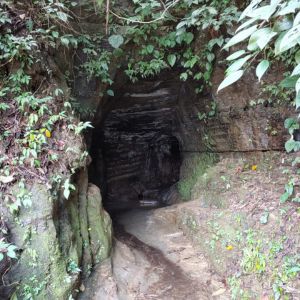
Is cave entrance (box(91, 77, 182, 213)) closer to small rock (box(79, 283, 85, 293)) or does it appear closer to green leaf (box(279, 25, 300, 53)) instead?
small rock (box(79, 283, 85, 293))

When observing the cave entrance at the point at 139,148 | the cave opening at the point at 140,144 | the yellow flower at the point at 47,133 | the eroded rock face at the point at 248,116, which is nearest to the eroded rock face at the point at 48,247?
the yellow flower at the point at 47,133

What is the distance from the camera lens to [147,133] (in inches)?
432

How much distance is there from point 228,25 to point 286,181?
8.65 ft

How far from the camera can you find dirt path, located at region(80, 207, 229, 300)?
3811 millimetres

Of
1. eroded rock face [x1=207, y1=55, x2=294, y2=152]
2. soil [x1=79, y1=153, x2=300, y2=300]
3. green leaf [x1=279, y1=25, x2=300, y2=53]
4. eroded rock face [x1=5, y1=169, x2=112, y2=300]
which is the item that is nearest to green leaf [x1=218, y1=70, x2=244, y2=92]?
green leaf [x1=279, y1=25, x2=300, y2=53]

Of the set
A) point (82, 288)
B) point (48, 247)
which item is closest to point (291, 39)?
point (48, 247)

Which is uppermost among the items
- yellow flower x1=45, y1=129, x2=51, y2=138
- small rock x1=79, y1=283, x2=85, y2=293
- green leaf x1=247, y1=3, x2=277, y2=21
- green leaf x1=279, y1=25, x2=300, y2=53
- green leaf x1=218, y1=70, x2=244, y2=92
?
green leaf x1=247, y1=3, x2=277, y2=21

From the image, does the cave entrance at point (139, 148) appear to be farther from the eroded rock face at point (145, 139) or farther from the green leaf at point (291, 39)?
the green leaf at point (291, 39)

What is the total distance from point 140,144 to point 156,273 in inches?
295

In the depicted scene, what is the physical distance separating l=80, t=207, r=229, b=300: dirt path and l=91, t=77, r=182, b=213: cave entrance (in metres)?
3.54

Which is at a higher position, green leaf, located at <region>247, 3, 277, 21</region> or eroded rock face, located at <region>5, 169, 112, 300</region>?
green leaf, located at <region>247, 3, 277, 21</region>

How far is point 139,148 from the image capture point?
11695 millimetres

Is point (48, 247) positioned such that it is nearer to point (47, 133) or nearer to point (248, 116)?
point (47, 133)

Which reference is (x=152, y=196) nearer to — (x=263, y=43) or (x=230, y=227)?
(x=230, y=227)
